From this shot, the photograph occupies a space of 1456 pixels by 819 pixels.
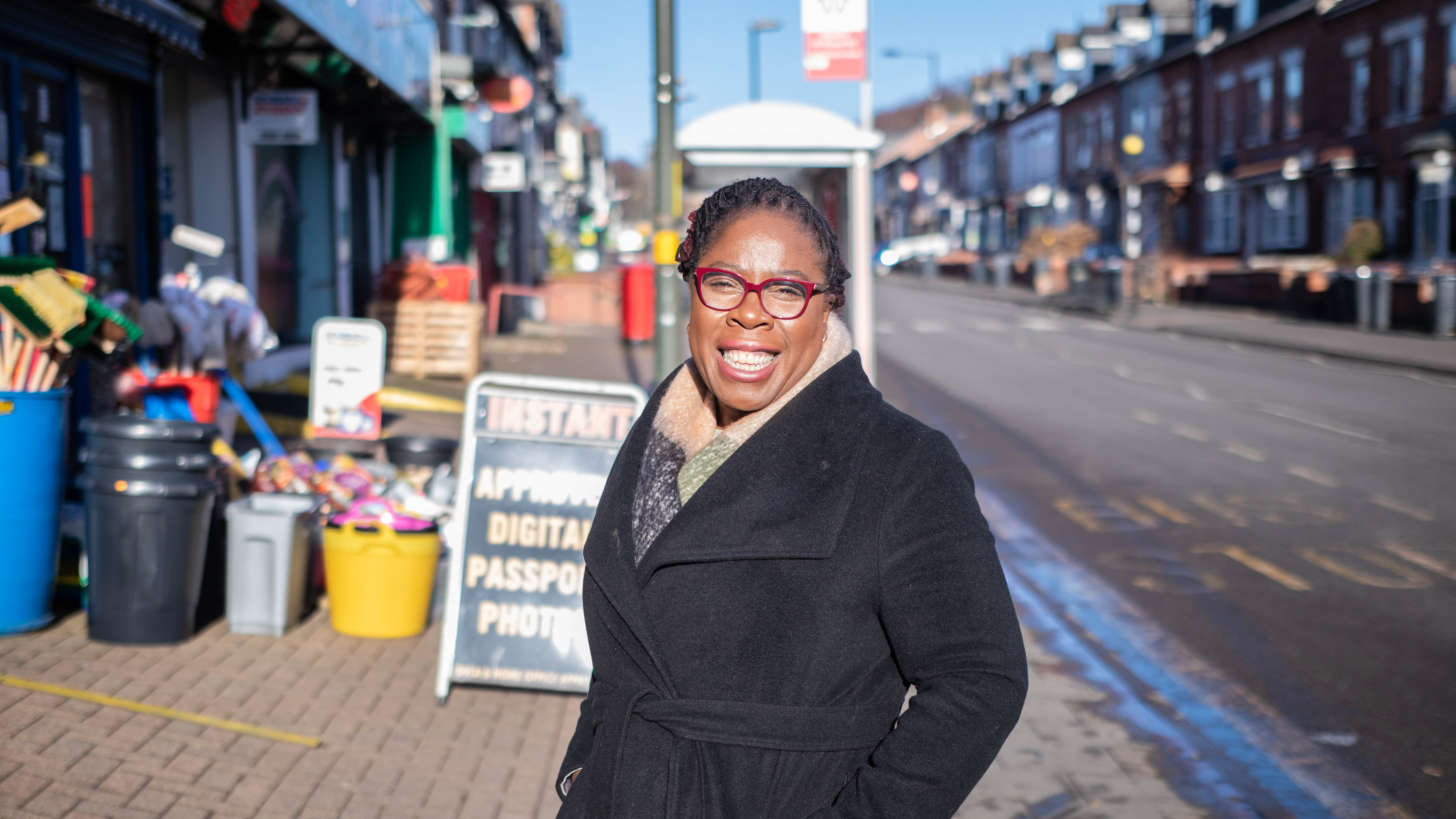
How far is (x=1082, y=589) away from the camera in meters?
7.17

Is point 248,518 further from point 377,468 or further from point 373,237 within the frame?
point 373,237

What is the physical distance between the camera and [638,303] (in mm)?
22344

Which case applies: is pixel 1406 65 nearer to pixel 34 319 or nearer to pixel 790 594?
pixel 34 319

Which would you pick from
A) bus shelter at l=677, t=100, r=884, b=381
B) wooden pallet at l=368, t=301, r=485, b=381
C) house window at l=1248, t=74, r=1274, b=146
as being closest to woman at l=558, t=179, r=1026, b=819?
bus shelter at l=677, t=100, r=884, b=381

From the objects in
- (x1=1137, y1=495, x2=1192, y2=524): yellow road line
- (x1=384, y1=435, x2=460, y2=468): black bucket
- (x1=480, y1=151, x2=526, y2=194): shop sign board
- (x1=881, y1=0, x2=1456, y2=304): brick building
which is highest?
(x1=881, y1=0, x2=1456, y2=304): brick building

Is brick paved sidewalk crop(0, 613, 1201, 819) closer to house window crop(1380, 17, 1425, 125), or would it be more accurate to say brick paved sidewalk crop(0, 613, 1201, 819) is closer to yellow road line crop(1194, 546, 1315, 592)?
yellow road line crop(1194, 546, 1315, 592)

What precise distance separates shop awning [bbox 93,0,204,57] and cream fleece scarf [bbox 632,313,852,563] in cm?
693

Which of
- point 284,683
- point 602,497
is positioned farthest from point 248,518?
point 602,497

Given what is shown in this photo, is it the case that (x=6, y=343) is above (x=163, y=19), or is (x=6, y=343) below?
below

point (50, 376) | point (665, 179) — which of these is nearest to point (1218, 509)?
point (665, 179)

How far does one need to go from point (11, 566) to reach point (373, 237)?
14.5m

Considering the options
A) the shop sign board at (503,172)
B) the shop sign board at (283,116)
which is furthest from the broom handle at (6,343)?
the shop sign board at (503,172)

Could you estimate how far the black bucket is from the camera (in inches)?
286

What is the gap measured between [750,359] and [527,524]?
3.48 m
